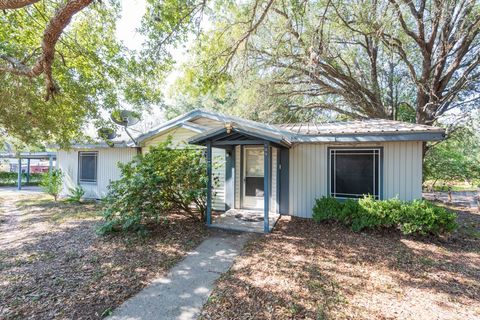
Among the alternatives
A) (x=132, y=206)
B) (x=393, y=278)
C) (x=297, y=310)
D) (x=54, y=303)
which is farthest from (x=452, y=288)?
(x=132, y=206)

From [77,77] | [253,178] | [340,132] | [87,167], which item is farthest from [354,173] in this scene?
[87,167]

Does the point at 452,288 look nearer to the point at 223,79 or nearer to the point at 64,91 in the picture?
the point at 223,79

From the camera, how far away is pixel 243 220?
7051 mm

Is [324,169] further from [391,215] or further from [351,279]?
[351,279]

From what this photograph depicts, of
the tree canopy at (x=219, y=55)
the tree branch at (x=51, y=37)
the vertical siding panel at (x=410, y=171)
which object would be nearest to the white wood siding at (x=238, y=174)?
the tree canopy at (x=219, y=55)

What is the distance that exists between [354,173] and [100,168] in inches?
408

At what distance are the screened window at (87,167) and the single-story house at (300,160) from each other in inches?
122

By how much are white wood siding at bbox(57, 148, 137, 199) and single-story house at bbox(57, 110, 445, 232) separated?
1433mm

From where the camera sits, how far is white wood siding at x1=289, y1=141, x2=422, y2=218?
6.48m

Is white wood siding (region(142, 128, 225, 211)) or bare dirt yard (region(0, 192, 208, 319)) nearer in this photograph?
bare dirt yard (region(0, 192, 208, 319))

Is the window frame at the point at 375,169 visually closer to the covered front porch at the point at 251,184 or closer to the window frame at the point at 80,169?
the covered front porch at the point at 251,184

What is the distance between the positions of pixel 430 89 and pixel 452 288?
29.9 feet

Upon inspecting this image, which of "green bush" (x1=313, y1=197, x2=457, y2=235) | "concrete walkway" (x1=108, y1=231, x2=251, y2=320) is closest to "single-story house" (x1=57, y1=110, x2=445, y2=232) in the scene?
"green bush" (x1=313, y1=197, x2=457, y2=235)

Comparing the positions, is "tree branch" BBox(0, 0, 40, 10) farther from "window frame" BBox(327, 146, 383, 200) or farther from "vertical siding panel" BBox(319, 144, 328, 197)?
"window frame" BBox(327, 146, 383, 200)
